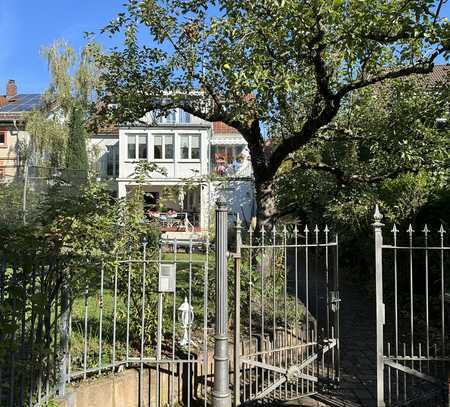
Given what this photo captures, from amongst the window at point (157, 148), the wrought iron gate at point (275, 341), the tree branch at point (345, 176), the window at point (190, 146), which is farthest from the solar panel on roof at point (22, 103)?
the wrought iron gate at point (275, 341)

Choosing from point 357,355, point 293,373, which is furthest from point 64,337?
point 357,355

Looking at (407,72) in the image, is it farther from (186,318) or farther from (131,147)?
(131,147)

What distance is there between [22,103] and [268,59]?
122 ft

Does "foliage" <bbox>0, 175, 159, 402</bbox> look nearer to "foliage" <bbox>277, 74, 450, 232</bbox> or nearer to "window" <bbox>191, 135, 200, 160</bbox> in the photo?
"foliage" <bbox>277, 74, 450, 232</bbox>

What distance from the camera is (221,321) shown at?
5102 millimetres

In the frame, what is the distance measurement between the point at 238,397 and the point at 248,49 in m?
4.90

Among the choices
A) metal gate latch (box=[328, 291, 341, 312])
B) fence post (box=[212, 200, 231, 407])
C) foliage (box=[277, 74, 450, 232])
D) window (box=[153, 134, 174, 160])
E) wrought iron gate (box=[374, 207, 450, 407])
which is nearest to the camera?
fence post (box=[212, 200, 231, 407])

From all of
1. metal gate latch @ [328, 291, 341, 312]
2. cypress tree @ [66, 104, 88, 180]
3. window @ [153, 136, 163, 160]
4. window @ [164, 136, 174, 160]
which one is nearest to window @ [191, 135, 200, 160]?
window @ [164, 136, 174, 160]

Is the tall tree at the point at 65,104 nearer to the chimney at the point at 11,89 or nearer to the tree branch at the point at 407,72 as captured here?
the chimney at the point at 11,89

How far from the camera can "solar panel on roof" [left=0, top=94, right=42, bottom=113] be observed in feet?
118

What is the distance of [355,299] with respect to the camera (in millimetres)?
12594

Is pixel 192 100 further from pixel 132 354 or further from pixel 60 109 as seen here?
pixel 60 109

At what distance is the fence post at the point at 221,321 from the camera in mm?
5004

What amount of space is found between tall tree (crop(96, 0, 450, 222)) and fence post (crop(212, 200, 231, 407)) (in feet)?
6.87
